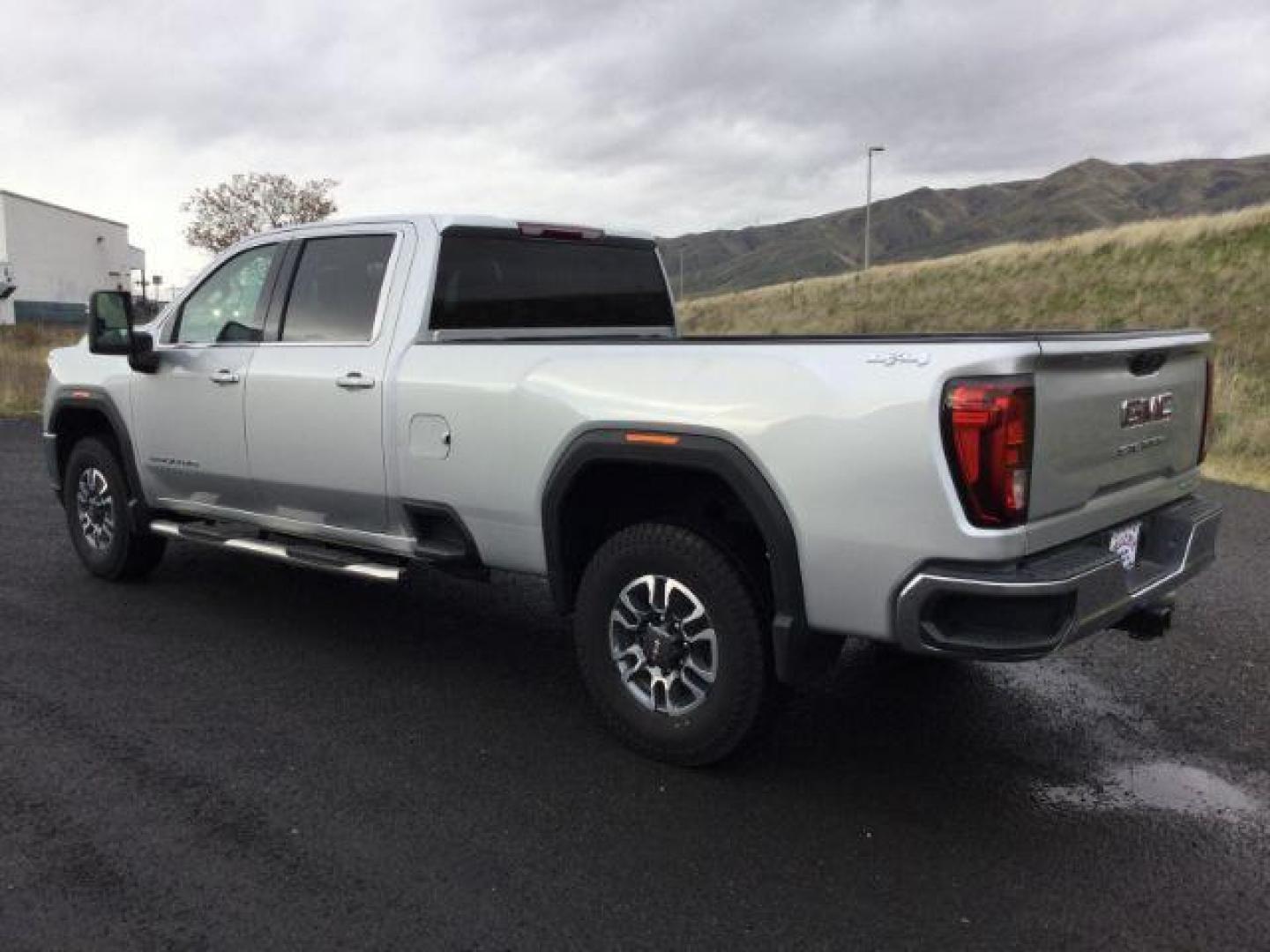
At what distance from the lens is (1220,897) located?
2.85 m

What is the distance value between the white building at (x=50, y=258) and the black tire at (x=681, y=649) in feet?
196

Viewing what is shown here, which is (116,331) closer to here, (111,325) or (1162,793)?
(111,325)

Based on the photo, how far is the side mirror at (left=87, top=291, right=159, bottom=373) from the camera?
520 cm

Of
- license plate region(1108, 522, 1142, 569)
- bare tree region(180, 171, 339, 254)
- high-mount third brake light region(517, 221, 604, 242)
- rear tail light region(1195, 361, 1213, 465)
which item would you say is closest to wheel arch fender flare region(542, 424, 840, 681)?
license plate region(1108, 522, 1142, 569)

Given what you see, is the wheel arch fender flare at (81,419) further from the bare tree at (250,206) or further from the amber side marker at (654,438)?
the bare tree at (250,206)

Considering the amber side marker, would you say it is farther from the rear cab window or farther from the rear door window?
the rear door window

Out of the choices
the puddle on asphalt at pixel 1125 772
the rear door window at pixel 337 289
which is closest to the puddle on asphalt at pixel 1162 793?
the puddle on asphalt at pixel 1125 772

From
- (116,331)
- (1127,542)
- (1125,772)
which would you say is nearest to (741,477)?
(1127,542)

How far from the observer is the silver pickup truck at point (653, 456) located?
9.54ft

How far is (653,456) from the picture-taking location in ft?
11.3

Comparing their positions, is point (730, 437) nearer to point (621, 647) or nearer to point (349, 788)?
point (621, 647)

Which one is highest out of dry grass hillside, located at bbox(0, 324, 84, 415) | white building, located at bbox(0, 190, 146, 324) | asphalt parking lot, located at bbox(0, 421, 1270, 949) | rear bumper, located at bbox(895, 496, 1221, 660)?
white building, located at bbox(0, 190, 146, 324)

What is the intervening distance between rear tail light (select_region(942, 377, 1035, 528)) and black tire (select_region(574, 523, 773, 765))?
85cm

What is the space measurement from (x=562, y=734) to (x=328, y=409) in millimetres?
1763
